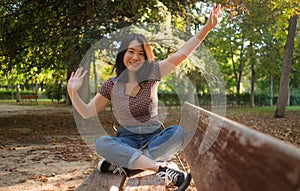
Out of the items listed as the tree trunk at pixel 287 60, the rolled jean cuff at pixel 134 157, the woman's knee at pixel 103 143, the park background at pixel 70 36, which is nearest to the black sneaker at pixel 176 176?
the rolled jean cuff at pixel 134 157

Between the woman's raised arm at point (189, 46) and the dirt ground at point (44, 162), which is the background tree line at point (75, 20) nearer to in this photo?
the dirt ground at point (44, 162)

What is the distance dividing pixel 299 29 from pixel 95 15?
38.4ft

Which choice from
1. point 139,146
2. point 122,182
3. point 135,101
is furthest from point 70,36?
point 122,182

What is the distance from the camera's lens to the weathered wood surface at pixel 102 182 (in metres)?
2.12

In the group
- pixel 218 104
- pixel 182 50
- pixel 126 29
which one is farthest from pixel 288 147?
pixel 218 104

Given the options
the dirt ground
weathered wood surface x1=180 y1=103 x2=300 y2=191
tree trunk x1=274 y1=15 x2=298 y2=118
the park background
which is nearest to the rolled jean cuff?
weathered wood surface x1=180 y1=103 x2=300 y2=191

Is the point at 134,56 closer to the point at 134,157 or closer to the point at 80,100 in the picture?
the point at 80,100

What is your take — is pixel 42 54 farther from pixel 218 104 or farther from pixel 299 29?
pixel 218 104

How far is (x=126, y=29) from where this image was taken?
32.0 feet

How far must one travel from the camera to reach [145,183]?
230cm

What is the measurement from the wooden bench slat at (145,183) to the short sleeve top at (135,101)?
48 centimetres

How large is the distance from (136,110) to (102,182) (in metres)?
0.79

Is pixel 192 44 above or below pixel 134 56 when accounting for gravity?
above

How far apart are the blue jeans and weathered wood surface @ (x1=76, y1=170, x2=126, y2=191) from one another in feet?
0.40
